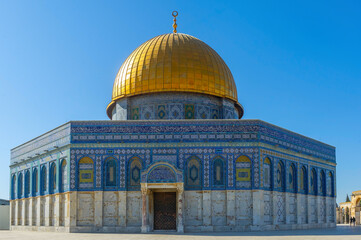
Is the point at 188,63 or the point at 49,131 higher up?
the point at 188,63

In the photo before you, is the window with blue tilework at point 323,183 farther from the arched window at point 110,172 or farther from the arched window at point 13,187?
the arched window at point 13,187

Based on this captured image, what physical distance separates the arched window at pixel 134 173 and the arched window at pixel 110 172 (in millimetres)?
682

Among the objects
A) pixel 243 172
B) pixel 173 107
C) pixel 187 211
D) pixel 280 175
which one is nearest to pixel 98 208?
pixel 187 211

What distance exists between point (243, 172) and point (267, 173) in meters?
1.56

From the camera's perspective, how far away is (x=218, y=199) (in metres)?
22.7

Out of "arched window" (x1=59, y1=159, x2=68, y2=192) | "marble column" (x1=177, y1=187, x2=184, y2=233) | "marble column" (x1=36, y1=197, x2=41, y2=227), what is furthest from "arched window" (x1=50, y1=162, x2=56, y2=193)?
"marble column" (x1=177, y1=187, x2=184, y2=233)

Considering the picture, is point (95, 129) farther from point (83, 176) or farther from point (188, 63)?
point (188, 63)

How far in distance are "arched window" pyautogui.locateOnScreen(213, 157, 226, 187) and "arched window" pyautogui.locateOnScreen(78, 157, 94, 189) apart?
5.58m

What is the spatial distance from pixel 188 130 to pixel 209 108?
153 inches

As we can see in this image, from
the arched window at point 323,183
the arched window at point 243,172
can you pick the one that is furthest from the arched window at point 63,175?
the arched window at point 323,183

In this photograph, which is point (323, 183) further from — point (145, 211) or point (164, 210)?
point (145, 211)

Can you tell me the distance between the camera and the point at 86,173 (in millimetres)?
22984

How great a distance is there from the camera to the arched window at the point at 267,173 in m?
23.6

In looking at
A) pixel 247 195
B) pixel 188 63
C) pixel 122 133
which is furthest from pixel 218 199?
pixel 188 63
